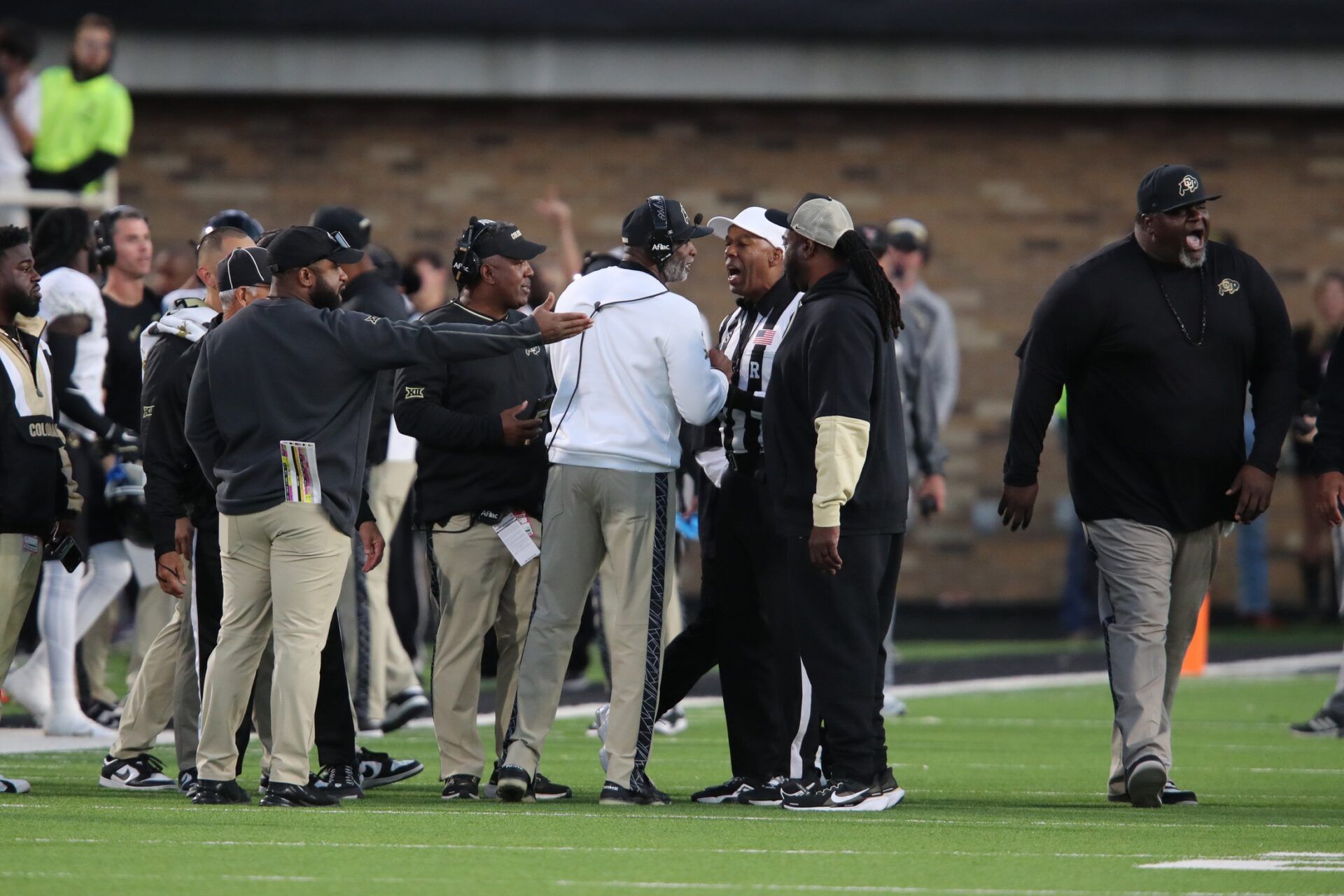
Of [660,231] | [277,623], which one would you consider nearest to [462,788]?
[277,623]

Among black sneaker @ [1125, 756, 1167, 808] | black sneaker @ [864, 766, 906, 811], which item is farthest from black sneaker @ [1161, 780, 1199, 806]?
black sneaker @ [864, 766, 906, 811]

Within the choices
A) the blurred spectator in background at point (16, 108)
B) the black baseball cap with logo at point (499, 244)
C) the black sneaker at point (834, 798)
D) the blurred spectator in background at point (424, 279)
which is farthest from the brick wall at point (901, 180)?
the black sneaker at point (834, 798)

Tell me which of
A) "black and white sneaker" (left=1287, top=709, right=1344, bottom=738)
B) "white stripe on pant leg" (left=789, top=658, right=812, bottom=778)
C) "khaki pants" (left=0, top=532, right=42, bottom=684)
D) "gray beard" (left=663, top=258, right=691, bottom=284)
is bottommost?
"black and white sneaker" (left=1287, top=709, right=1344, bottom=738)

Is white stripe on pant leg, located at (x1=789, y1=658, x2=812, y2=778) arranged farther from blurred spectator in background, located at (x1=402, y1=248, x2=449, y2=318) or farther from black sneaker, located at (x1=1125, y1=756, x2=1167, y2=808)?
blurred spectator in background, located at (x1=402, y1=248, x2=449, y2=318)

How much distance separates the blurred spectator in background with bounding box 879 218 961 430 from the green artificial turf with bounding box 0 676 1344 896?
3.14 metres

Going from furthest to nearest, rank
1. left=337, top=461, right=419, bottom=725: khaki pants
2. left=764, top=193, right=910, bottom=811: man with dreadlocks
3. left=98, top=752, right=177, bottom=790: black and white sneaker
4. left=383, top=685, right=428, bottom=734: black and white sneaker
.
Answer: left=383, top=685, right=428, bottom=734: black and white sneaker → left=337, top=461, right=419, bottom=725: khaki pants → left=98, top=752, right=177, bottom=790: black and white sneaker → left=764, top=193, right=910, bottom=811: man with dreadlocks

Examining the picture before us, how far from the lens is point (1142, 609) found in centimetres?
838

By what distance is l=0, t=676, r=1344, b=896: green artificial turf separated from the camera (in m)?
6.32

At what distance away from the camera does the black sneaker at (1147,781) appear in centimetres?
819

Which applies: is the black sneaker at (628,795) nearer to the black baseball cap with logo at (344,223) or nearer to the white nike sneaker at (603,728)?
the white nike sneaker at (603,728)

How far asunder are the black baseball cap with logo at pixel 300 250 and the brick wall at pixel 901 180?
10.2m

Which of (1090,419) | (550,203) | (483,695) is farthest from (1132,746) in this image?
(550,203)

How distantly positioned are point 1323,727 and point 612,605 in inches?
182

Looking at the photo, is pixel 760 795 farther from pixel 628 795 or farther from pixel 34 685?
pixel 34 685
